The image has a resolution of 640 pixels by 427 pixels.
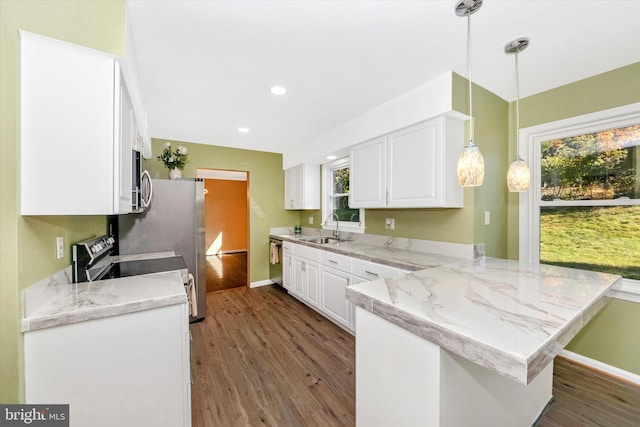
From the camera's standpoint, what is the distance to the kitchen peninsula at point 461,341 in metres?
0.83

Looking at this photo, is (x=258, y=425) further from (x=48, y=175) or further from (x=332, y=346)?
(x=48, y=175)

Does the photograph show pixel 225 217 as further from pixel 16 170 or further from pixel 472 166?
pixel 472 166

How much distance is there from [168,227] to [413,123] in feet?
9.45

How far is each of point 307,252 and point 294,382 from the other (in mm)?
1654

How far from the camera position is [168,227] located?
2984mm

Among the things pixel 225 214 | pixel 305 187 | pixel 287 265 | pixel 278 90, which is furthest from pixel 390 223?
pixel 225 214

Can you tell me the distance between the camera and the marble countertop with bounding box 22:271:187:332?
111 cm

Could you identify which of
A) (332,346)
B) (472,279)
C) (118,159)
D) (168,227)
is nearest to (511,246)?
(472,279)

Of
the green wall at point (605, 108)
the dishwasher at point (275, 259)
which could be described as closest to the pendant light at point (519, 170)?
the green wall at point (605, 108)

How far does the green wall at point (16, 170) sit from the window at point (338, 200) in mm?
2949

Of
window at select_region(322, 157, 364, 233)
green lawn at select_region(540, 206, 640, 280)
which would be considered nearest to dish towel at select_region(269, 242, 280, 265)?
window at select_region(322, 157, 364, 233)

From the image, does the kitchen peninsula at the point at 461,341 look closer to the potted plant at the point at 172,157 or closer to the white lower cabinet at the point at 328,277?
the white lower cabinet at the point at 328,277

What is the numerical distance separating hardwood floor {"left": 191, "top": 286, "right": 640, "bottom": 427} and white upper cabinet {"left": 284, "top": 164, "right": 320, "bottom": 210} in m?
1.88

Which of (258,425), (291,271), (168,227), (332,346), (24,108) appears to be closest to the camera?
(24,108)
